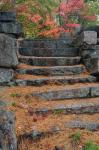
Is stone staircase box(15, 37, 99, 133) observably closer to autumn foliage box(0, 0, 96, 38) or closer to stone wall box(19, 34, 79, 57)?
stone wall box(19, 34, 79, 57)

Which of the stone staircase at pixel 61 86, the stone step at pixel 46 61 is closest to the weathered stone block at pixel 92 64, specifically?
the stone staircase at pixel 61 86

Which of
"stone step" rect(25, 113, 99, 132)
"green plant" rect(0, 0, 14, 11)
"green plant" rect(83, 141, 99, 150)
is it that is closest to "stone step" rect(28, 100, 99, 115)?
"stone step" rect(25, 113, 99, 132)

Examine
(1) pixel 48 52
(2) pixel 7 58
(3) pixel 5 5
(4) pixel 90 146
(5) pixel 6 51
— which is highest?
(3) pixel 5 5

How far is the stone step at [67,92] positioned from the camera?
663 cm

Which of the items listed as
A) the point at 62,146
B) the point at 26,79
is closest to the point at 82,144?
the point at 62,146

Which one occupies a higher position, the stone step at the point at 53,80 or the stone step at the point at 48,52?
the stone step at the point at 48,52

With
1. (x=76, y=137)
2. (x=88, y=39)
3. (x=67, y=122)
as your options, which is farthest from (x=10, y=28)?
(x=76, y=137)

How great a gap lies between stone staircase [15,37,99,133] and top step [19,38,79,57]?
0.77 meters

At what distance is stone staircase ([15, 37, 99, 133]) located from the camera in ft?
20.2

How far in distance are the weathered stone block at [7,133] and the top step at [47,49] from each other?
4950mm

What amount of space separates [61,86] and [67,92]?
0.44 m

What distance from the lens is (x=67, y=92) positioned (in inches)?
268

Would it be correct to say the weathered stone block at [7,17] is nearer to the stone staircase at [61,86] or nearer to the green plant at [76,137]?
the stone staircase at [61,86]

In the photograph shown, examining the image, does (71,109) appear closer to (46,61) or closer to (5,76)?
(5,76)
